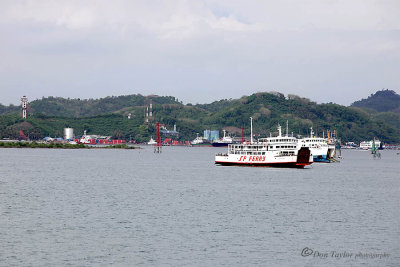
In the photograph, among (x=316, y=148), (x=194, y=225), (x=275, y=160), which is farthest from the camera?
(x=316, y=148)

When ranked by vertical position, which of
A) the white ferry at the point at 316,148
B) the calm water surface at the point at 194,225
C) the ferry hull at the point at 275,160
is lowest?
the calm water surface at the point at 194,225

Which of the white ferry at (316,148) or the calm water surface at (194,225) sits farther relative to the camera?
the white ferry at (316,148)

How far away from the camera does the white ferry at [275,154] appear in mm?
123812

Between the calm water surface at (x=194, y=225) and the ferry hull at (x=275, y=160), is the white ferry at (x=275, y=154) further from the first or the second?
the calm water surface at (x=194, y=225)

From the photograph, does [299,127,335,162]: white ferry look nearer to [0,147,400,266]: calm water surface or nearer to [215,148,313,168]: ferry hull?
[215,148,313,168]: ferry hull

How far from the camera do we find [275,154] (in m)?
124

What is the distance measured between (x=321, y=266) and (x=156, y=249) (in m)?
11.6

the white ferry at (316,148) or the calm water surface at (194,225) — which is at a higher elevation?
the white ferry at (316,148)

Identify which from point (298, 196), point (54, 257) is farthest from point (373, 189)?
point (54, 257)

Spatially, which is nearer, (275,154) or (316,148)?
(275,154)

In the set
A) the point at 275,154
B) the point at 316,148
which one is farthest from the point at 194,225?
the point at 316,148

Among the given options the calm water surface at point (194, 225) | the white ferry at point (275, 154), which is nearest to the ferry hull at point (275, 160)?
the white ferry at point (275, 154)

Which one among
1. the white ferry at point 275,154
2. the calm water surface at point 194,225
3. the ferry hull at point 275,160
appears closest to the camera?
the calm water surface at point 194,225

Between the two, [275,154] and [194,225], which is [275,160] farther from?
[194,225]
